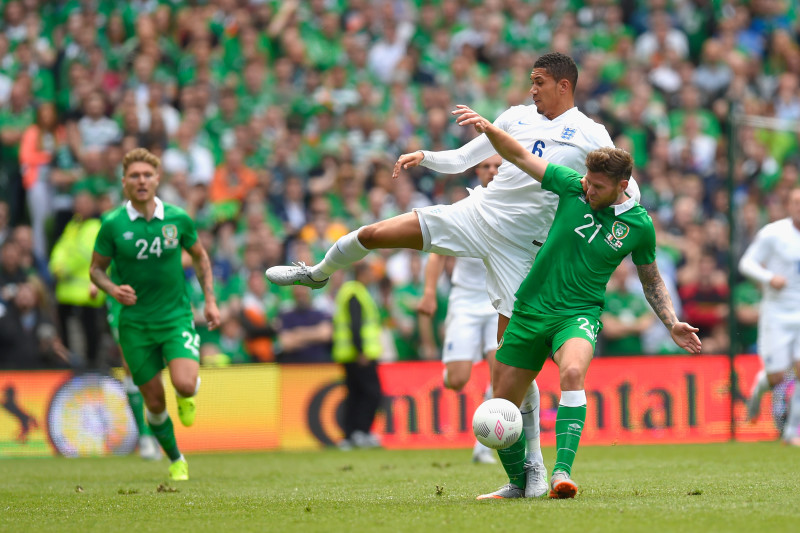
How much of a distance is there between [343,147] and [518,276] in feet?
32.4

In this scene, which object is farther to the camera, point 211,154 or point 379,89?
point 379,89

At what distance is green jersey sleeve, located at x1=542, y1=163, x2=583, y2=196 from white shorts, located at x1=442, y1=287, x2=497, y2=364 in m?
4.57

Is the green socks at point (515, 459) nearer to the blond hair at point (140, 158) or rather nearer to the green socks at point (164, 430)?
the green socks at point (164, 430)

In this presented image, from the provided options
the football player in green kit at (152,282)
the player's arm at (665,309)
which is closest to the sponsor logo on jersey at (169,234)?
the football player in green kit at (152,282)

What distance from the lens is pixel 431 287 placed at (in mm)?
11891

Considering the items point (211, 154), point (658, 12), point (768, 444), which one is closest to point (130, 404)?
point (211, 154)

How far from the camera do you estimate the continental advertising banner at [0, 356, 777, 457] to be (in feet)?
48.9

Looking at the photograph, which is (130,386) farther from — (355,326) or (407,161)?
(407,161)

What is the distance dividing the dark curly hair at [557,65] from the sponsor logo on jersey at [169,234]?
4061 millimetres

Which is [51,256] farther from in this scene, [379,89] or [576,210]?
[576,210]

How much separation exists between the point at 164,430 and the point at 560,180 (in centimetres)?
489

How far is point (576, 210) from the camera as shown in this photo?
7.49m

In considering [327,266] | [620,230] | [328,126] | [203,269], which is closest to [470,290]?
[203,269]

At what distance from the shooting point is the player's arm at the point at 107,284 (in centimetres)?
998
